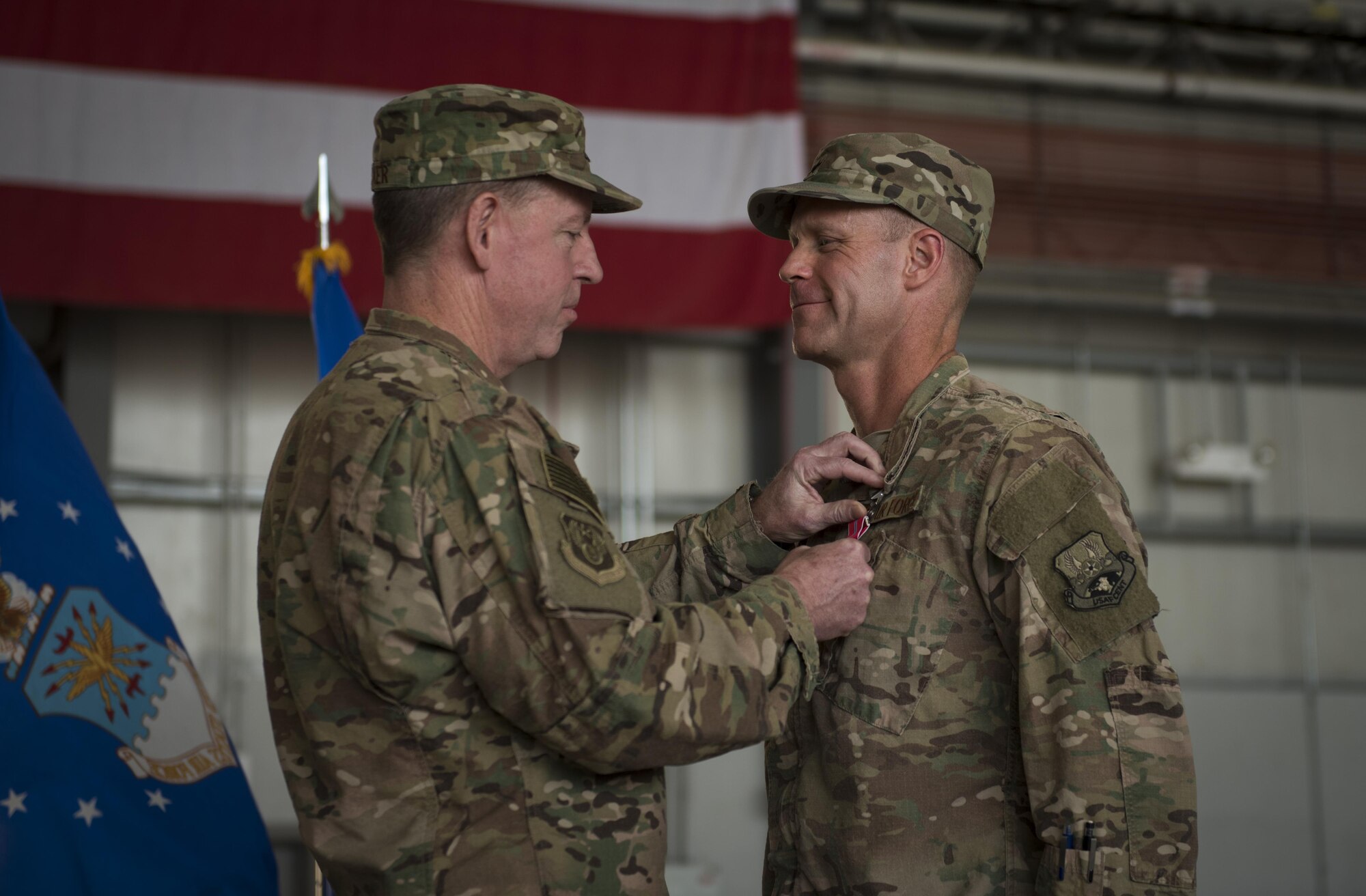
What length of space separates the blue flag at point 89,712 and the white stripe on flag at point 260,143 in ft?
9.11

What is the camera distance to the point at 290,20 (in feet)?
19.0

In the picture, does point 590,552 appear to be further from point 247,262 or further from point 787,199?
point 247,262

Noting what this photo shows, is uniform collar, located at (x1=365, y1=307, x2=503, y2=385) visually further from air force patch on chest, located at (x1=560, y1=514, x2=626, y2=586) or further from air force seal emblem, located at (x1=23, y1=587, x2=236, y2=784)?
air force seal emblem, located at (x1=23, y1=587, x2=236, y2=784)

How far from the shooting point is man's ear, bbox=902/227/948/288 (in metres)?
2.21

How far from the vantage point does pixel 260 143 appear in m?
5.68

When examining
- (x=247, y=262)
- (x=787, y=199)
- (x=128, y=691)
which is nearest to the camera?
(x=787, y=199)

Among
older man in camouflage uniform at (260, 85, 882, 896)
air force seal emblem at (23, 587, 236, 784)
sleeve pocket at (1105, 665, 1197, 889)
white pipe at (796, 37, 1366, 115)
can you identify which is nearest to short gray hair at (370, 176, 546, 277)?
older man in camouflage uniform at (260, 85, 882, 896)

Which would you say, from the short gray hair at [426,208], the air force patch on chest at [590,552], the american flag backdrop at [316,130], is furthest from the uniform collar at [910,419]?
the american flag backdrop at [316,130]

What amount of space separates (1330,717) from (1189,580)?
3.87 ft

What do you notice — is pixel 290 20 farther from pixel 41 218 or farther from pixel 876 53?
pixel 876 53

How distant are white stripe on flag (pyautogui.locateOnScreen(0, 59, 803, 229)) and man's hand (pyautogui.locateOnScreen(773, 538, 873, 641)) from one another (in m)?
4.20

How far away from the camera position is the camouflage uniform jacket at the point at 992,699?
176cm

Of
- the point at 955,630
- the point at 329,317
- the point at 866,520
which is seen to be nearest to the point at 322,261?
the point at 329,317

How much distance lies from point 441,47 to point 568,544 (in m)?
4.84
